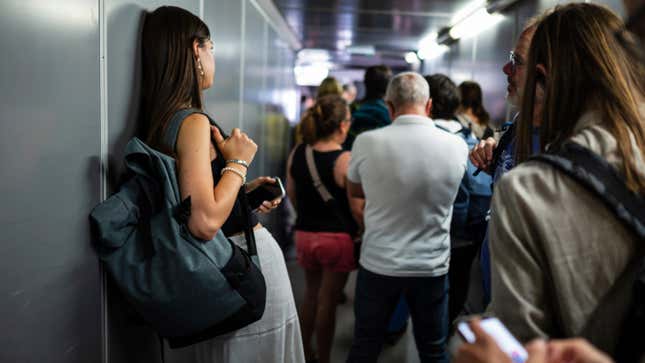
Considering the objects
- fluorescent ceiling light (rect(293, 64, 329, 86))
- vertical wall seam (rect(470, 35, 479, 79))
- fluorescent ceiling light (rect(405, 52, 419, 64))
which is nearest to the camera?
vertical wall seam (rect(470, 35, 479, 79))

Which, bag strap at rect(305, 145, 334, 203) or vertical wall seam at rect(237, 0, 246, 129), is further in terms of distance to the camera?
vertical wall seam at rect(237, 0, 246, 129)

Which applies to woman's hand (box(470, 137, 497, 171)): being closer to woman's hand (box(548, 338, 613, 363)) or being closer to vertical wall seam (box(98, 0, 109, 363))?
woman's hand (box(548, 338, 613, 363))

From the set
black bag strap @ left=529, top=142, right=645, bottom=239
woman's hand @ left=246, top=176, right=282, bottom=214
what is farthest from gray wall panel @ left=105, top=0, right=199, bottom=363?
black bag strap @ left=529, top=142, right=645, bottom=239

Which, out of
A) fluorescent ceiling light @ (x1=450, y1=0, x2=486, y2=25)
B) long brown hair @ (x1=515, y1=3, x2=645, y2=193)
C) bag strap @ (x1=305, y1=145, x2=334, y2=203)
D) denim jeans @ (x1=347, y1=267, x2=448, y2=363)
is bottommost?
denim jeans @ (x1=347, y1=267, x2=448, y2=363)

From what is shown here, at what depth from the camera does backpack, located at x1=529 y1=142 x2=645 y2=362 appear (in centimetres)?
81

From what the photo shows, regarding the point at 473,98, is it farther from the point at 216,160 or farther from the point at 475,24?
the point at 216,160

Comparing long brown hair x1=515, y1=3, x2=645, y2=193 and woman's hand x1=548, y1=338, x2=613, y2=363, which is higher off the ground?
long brown hair x1=515, y1=3, x2=645, y2=193

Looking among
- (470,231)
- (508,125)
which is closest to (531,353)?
(508,125)

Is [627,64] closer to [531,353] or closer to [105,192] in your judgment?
[531,353]

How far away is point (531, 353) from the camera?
2.36 ft

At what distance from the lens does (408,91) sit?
2391 mm

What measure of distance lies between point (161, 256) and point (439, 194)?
1328 mm

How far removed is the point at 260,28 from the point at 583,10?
340 cm

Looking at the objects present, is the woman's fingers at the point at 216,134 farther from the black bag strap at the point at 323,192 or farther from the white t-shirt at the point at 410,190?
the black bag strap at the point at 323,192
